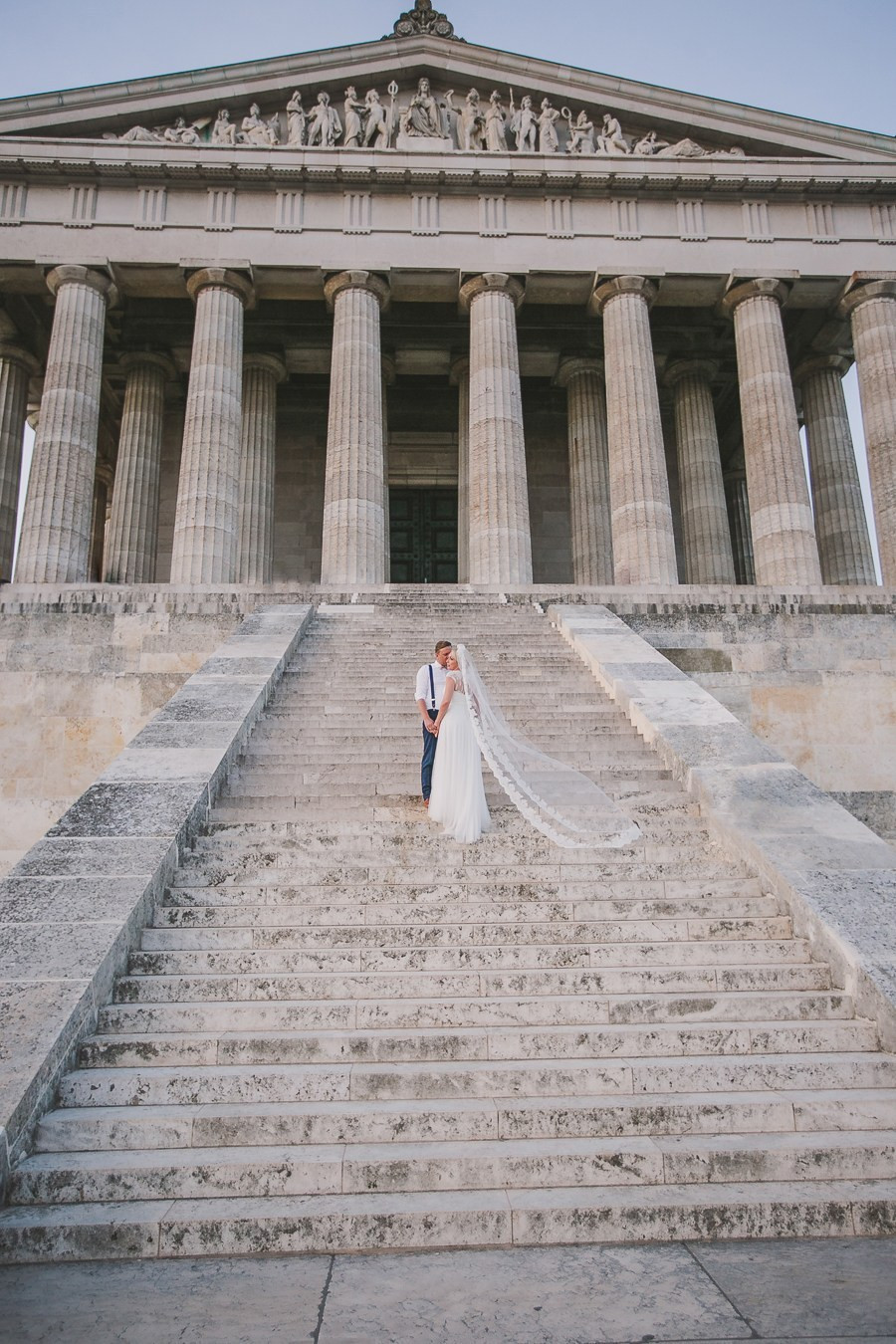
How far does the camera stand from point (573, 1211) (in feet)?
14.1

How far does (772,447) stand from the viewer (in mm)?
21328

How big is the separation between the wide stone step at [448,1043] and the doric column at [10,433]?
19.1m

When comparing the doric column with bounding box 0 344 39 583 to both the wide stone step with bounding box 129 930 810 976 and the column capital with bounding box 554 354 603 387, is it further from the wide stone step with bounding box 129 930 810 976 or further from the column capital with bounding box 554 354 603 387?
the wide stone step with bounding box 129 930 810 976

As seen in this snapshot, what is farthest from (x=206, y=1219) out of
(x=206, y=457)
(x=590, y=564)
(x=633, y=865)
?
(x=590, y=564)

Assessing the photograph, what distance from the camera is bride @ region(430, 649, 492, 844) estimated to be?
8.14 metres

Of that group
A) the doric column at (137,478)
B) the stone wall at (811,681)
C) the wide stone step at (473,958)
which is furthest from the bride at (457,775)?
the doric column at (137,478)

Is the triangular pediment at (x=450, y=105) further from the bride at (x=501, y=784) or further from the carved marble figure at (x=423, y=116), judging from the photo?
the bride at (x=501, y=784)

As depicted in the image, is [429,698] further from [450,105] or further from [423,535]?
[423,535]

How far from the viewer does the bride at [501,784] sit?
26.7 ft

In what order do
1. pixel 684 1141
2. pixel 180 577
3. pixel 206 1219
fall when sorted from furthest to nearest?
pixel 180 577, pixel 684 1141, pixel 206 1219

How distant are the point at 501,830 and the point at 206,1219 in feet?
15.1

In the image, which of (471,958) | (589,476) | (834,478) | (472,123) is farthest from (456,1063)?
(472,123)

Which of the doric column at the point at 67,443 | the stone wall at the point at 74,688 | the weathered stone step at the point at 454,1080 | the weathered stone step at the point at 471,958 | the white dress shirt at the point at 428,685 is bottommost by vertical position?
the weathered stone step at the point at 454,1080

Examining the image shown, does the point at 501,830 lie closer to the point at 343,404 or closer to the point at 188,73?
the point at 343,404
